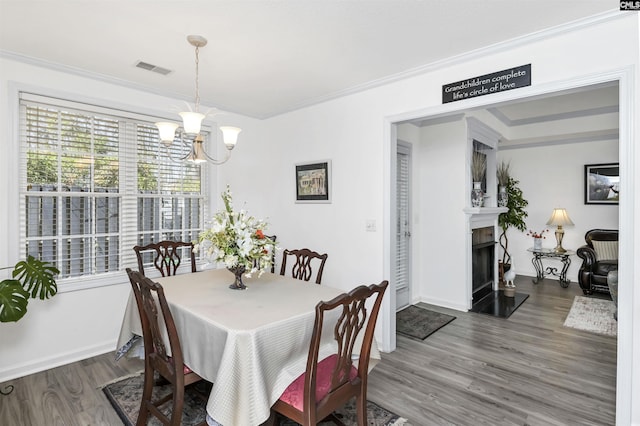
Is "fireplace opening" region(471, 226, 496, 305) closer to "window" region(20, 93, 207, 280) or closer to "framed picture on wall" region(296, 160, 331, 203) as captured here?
"framed picture on wall" region(296, 160, 331, 203)

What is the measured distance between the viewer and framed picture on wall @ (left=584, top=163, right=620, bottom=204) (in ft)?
19.0

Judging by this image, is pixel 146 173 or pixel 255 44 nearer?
pixel 255 44

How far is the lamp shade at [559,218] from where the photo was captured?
19.4 feet

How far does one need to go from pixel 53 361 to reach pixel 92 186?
156 centimetres

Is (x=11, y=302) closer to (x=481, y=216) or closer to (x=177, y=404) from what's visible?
(x=177, y=404)

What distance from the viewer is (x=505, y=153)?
273 inches

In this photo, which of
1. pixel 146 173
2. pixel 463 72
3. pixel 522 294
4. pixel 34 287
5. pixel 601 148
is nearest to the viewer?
pixel 34 287

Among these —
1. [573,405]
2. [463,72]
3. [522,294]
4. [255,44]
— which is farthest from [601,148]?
[255,44]

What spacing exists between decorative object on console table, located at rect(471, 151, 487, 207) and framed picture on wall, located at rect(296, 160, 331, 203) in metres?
2.39

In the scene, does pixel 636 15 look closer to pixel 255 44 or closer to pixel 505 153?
pixel 255 44

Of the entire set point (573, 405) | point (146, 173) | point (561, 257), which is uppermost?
point (146, 173)

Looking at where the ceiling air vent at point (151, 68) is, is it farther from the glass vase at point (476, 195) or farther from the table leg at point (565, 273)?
the table leg at point (565, 273)

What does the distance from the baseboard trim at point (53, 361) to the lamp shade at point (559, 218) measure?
265 inches

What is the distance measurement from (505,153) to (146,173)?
654 centimetres
